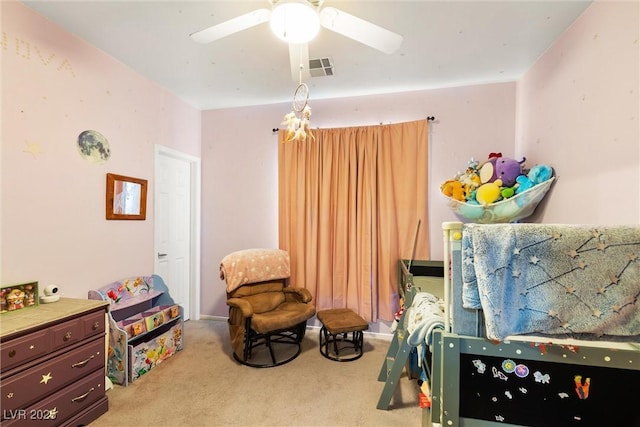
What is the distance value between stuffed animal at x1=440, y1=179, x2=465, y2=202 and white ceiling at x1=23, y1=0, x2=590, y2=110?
1.02 metres

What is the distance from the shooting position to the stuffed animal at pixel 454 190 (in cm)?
251

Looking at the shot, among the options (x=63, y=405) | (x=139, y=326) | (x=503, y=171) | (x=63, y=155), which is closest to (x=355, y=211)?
(x=503, y=171)

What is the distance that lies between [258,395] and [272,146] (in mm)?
2442

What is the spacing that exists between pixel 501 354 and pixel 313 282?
90.4 inches

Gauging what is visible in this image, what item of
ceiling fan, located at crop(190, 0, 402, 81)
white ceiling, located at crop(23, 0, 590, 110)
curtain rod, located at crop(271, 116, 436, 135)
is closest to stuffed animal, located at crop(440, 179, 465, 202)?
curtain rod, located at crop(271, 116, 436, 135)

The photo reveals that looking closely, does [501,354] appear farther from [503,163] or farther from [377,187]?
[377,187]

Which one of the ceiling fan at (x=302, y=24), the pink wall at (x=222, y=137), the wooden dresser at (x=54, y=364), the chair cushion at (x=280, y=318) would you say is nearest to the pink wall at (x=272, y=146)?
the pink wall at (x=222, y=137)

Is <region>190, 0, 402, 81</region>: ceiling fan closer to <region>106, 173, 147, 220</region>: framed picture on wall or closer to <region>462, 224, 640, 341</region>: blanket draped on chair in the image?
<region>462, 224, 640, 341</region>: blanket draped on chair

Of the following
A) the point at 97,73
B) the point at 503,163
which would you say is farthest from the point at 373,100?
the point at 97,73

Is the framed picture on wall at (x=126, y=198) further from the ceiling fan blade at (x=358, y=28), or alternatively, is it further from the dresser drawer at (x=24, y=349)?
the ceiling fan blade at (x=358, y=28)

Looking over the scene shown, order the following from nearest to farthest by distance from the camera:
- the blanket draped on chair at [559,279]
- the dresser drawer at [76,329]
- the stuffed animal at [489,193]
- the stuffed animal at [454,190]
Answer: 1. the blanket draped on chair at [559,279]
2. the dresser drawer at [76,329]
3. the stuffed animal at [489,193]
4. the stuffed animal at [454,190]

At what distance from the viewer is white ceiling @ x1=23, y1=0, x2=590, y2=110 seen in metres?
1.78

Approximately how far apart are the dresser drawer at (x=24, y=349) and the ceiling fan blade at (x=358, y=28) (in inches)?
86.0

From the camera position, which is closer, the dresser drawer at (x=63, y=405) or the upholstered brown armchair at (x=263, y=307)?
the dresser drawer at (x=63, y=405)
